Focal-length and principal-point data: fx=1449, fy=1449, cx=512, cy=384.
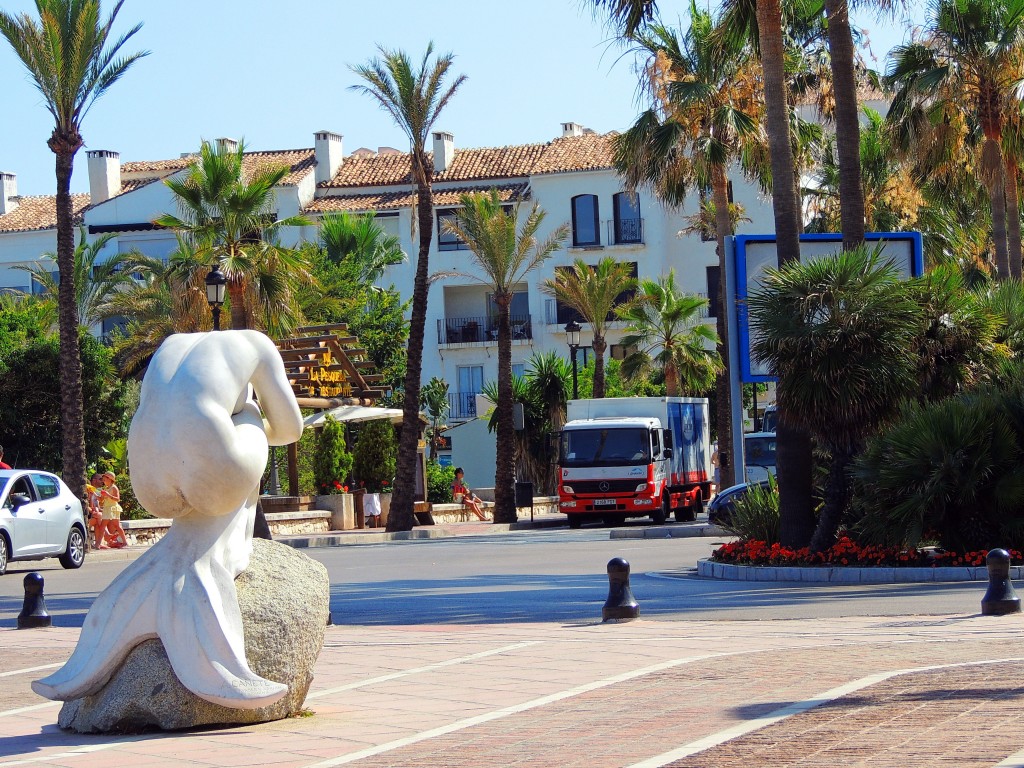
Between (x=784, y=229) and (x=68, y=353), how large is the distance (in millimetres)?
15740

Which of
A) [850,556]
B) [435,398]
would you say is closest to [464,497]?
[435,398]

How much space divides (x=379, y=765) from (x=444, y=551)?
20.1 m

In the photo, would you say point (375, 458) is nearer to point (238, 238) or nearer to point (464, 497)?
point (464, 497)

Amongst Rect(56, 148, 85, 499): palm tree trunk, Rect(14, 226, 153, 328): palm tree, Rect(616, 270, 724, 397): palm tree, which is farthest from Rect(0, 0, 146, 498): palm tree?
Rect(14, 226, 153, 328): palm tree

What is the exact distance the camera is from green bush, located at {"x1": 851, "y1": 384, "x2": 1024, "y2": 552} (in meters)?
16.9

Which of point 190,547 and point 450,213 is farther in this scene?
point 450,213

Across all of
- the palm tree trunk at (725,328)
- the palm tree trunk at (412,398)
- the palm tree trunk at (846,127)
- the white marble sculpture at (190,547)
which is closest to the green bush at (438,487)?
the palm tree trunk at (725,328)

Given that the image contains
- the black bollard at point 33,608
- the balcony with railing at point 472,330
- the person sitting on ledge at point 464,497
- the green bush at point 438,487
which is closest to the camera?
the black bollard at point 33,608

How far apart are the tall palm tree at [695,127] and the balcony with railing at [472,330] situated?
2808cm

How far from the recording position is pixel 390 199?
64.2 m

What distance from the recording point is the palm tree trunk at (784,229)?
18797mm

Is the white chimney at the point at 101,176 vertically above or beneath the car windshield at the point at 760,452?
above

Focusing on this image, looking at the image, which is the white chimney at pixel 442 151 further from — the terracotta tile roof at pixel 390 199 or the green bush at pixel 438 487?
the green bush at pixel 438 487

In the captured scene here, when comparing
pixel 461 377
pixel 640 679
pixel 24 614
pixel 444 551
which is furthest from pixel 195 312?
pixel 461 377
